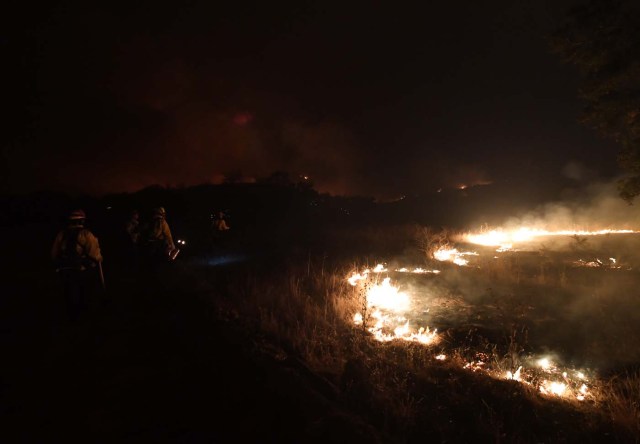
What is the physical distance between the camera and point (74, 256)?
746cm

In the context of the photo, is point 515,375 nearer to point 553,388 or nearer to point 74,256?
point 553,388

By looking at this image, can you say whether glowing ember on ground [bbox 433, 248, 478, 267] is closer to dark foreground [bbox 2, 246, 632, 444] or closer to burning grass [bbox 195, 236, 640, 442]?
burning grass [bbox 195, 236, 640, 442]

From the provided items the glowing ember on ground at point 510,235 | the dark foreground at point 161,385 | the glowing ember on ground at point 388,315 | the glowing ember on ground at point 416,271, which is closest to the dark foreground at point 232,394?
the dark foreground at point 161,385

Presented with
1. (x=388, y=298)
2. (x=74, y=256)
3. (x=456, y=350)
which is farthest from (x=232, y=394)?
(x=388, y=298)

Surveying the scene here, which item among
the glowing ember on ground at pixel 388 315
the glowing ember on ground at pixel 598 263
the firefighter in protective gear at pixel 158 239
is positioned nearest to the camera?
the glowing ember on ground at pixel 388 315

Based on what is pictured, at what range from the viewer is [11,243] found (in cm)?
1978

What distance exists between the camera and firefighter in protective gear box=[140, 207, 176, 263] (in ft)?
37.3

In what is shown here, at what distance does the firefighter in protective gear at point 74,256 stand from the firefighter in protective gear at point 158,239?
3.45 meters

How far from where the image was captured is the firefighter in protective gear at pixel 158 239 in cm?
1136

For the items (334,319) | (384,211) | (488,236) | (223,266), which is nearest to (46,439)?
(334,319)

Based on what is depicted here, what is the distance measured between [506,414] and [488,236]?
62.5ft

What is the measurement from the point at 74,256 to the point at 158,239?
13.5ft

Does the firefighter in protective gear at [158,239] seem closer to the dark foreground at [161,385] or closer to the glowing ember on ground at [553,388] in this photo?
the dark foreground at [161,385]

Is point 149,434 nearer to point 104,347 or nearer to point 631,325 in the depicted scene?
point 104,347
